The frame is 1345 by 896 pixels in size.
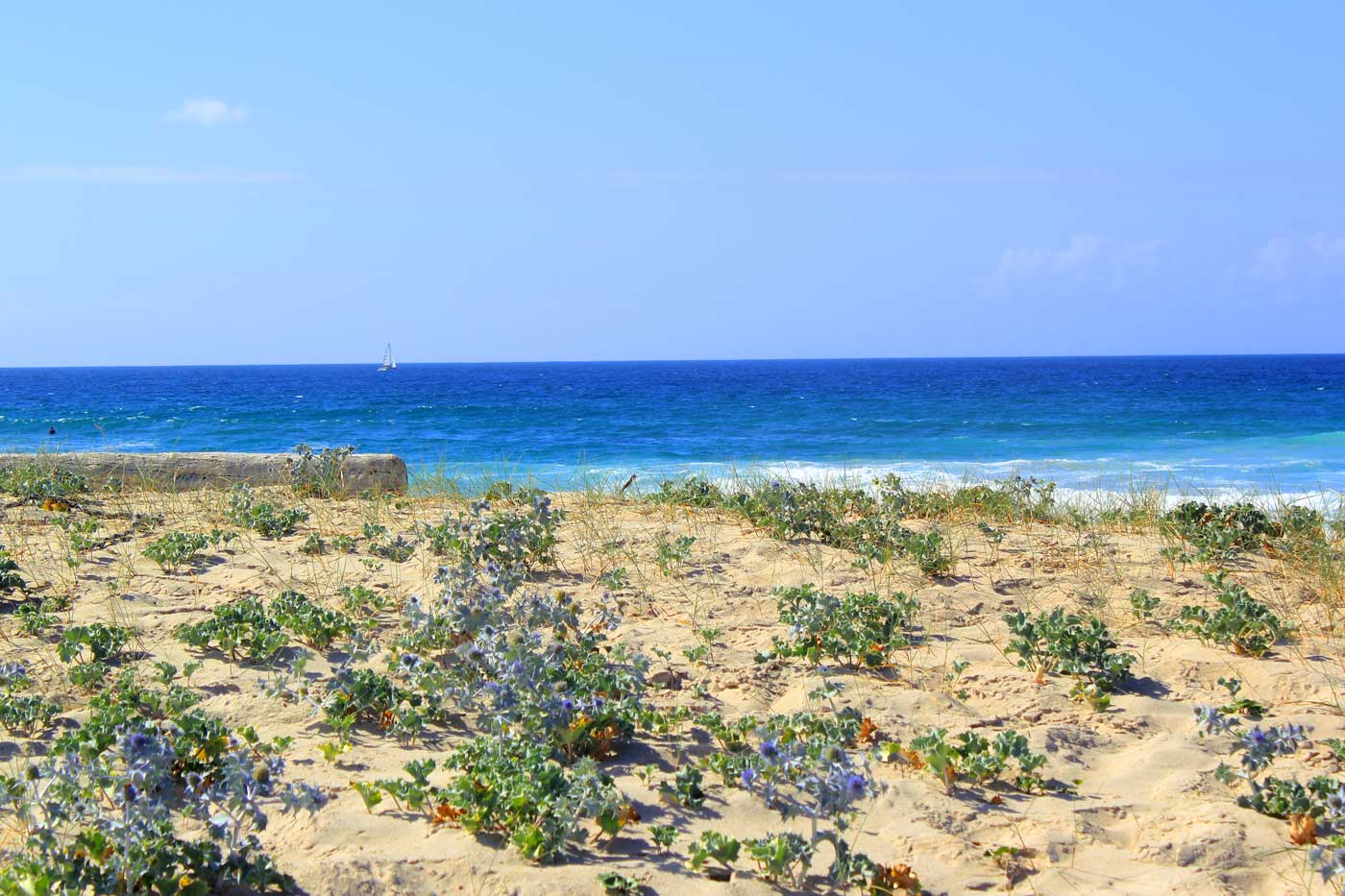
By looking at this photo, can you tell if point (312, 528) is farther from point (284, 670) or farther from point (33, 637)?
point (284, 670)

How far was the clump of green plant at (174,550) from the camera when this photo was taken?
19.0ft

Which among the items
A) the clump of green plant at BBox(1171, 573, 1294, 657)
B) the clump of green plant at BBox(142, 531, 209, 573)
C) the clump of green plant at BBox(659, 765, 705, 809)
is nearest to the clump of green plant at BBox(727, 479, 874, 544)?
the clump of green plant at BBox(1171, 573, 1294, 657)

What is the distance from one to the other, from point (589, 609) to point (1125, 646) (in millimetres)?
2695

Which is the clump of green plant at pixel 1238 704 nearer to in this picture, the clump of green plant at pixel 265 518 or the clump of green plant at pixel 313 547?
the clump of green plant at pixel 313 547

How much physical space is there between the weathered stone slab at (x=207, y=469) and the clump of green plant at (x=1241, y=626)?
658 cm

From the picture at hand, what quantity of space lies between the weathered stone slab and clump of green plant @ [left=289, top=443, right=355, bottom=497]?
61mm

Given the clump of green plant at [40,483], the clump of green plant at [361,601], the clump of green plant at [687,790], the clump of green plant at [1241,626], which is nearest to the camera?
the clump of green plant at [687,790]

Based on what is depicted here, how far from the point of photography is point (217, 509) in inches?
290

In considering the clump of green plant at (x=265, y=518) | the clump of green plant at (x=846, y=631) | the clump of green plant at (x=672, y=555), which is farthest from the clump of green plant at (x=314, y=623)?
the clump of green plant at (x=265, y=518)

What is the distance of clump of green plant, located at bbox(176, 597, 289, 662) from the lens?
14.3 feet

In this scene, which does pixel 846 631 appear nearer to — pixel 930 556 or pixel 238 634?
pixel 930 556

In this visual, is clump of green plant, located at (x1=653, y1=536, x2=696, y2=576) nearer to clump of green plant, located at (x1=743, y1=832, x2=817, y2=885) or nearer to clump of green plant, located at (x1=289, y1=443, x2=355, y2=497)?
clump of green plant, located at (x1=743, y1=832, x2=817, y2=885)

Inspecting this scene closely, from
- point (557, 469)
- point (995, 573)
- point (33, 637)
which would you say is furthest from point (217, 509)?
point (557, 469)

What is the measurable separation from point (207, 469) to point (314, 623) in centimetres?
590
